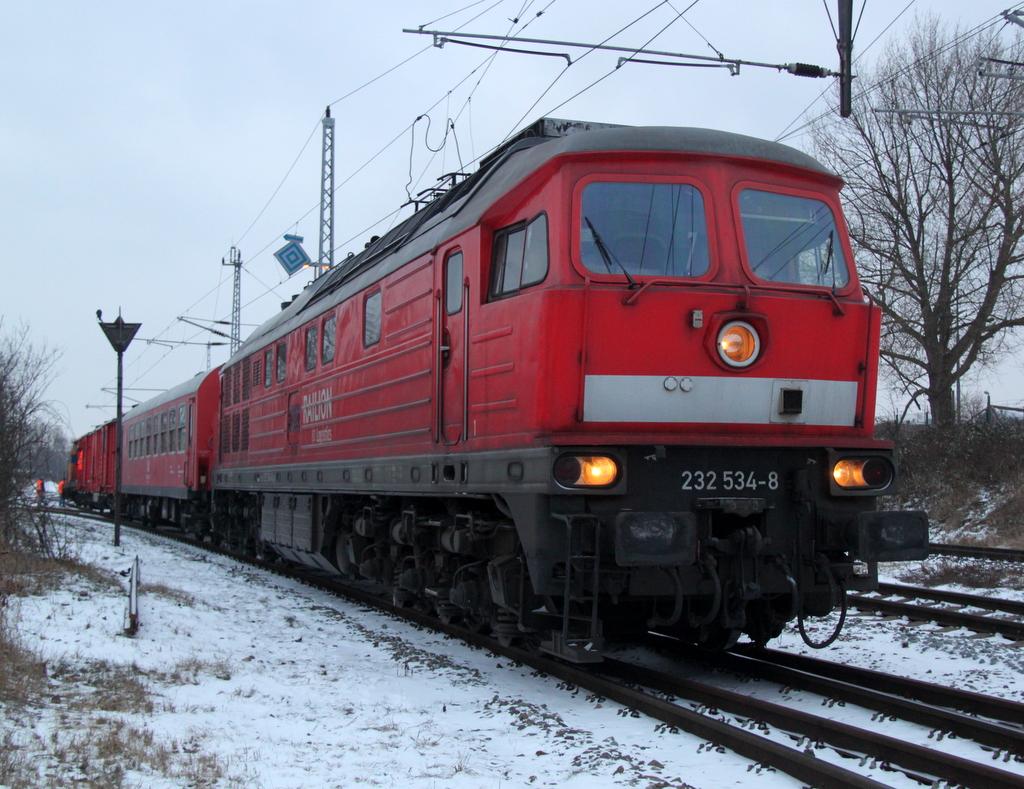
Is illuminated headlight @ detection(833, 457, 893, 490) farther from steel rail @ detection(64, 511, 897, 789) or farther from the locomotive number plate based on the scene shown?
steel rail @ detection(64, 511, 897, 789)

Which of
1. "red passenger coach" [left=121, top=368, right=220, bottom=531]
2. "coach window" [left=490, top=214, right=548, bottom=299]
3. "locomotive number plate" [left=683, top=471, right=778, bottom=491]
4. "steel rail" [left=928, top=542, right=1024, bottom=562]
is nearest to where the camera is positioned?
"locomotive number plate" [left=683, top=471, right=778, bottom=491]

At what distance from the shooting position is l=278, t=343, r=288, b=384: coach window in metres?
12.6

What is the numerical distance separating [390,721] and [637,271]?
318 cm

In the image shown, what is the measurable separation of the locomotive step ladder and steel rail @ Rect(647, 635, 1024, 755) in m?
1.40

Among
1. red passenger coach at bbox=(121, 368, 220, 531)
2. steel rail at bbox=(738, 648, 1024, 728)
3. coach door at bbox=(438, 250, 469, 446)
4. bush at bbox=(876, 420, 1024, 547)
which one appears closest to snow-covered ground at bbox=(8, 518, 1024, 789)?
steel rail at bbox=(738, 648, 1024, 728)

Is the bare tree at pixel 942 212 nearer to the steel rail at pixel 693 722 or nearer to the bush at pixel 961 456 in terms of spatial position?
the bush at pixel 961 456

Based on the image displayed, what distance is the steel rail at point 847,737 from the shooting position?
4105 mm

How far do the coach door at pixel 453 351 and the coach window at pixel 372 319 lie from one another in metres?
1.70

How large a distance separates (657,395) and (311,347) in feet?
21.4

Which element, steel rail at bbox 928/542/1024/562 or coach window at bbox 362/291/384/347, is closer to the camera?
coach window at bbox 362/291/384/347

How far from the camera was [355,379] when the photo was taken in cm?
951

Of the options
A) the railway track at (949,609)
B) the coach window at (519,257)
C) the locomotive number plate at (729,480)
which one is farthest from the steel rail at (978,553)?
the coach window at (519,257)

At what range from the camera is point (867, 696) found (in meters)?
5.57

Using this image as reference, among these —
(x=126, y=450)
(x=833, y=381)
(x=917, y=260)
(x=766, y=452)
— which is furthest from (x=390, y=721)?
(x=126, y=450)
